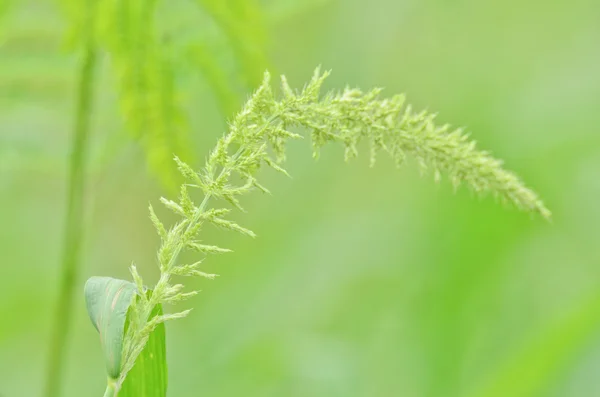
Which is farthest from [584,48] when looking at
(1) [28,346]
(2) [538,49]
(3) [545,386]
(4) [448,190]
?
(1) [28,346]

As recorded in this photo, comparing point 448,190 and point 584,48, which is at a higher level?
point 584,48

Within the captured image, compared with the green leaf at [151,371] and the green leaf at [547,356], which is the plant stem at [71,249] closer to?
the green leaf at [151,371]

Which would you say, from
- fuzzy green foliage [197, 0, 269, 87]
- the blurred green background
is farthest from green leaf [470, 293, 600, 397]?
fuzzy green foliage [197, 0, 269, 87]

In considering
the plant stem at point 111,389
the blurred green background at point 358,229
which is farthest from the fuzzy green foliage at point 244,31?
the plant stem at point 111,389

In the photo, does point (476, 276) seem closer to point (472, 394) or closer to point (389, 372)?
point (389, 372)

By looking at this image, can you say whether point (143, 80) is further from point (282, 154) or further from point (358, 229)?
point (358, 229)

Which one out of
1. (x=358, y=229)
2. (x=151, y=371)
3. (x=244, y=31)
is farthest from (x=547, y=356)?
(x=358, y=229)
